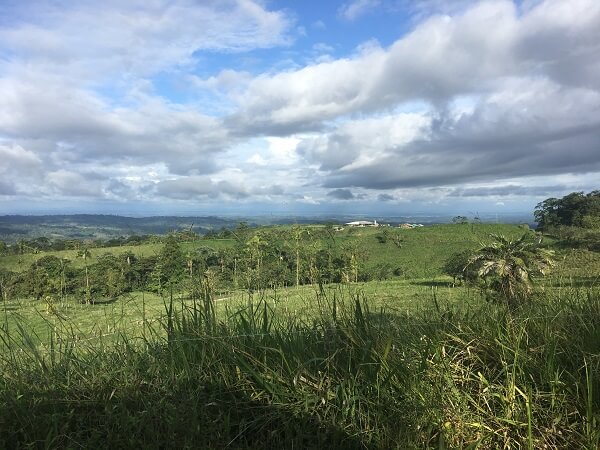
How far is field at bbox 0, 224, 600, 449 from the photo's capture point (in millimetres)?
2326

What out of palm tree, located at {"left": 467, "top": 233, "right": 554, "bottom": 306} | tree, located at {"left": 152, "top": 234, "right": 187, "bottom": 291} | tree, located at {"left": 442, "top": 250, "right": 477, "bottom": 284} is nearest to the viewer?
tree, located at {"left": 152, "top": 234, "right": 187, "bottom": 291}

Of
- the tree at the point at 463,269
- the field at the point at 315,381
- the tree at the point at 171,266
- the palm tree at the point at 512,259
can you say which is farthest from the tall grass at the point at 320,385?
the palm tree at the point at 512,259

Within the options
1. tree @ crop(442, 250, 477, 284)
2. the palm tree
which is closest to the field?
tree @ crop(442, 250, 477, 284)

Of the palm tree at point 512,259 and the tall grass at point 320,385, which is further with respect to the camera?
the palm tree at point 512,259

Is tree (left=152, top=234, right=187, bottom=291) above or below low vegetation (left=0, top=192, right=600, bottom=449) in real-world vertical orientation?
above

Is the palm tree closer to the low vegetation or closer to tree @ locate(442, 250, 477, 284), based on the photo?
tree @ locate(442, 250, 477, 284)

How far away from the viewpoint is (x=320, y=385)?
2562mm

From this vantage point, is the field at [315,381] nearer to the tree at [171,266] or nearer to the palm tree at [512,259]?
the tree at [171,266]

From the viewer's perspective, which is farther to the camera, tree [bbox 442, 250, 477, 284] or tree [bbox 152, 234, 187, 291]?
tree [bbox 442, 250, 477, 284]

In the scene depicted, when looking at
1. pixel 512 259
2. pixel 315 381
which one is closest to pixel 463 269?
pixel 315 381

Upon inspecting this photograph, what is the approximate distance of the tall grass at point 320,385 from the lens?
232 centimetres

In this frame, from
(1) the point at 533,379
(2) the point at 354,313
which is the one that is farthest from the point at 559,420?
(2) the point at 354,313

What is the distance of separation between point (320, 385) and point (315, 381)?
0.08 m

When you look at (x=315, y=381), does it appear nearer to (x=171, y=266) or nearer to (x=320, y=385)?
(x=320, y=385)
